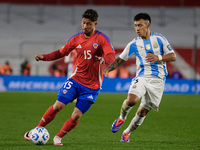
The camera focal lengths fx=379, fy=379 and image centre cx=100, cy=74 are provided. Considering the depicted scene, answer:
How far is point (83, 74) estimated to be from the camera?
20.7 feet

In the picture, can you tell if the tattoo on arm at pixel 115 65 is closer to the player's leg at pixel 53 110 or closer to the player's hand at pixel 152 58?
the player's hand at pixel 152 58

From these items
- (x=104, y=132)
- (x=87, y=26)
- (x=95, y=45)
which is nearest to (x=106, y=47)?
(x=95, y=45)

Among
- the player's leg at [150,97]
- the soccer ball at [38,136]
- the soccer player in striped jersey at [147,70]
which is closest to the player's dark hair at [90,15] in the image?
the soccer player in striped jersey at [147,70]

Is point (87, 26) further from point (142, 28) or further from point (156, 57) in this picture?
point (156, 57)

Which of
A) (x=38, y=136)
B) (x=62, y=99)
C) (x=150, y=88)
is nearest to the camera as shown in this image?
(x=38, y=136)

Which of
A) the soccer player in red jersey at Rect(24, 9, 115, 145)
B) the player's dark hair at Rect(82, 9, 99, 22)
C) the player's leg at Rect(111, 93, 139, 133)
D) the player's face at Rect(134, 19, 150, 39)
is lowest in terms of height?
the player's leg at Rect(111, 93, 139, 133)

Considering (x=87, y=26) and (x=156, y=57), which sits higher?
(x=87, y=26)

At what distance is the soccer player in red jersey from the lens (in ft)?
20.3

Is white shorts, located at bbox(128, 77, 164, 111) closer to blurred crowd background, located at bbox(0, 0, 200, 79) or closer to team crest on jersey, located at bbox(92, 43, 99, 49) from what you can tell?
team crest on jersey, located at bbox(92, 43, 99, 49)

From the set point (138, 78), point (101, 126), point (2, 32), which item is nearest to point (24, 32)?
point (2, 32)

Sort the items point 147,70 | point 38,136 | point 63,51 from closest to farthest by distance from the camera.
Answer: point 38,136
point 63,51
point 147,70

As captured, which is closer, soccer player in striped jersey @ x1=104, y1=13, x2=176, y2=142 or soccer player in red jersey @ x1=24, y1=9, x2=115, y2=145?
soccer player in red jersey @ x1=24, y1=9, x2=115, y2=145

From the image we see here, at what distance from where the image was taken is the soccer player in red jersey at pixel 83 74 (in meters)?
6.18

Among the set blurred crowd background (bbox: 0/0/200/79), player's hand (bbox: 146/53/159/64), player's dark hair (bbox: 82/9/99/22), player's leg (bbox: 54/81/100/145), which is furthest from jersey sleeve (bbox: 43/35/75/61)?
blurred crowd background (bbox: 0/0/200/79)
